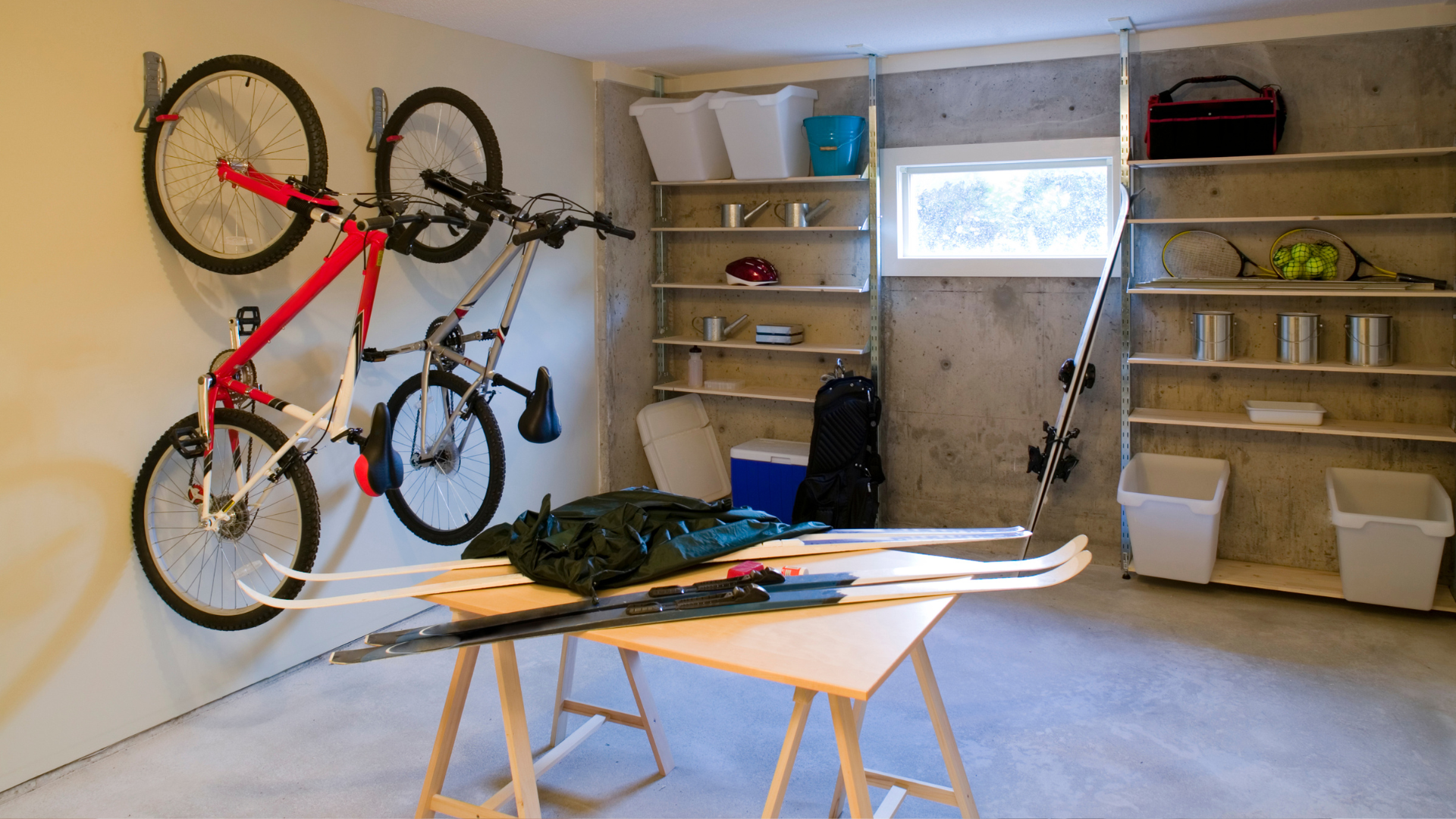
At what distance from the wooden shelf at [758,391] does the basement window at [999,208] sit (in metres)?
0.79

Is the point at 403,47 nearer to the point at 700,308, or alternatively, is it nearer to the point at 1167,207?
the point at 700,308

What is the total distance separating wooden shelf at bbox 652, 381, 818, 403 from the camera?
5.16m

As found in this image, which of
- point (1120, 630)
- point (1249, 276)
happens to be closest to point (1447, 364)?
point (1249, 276)

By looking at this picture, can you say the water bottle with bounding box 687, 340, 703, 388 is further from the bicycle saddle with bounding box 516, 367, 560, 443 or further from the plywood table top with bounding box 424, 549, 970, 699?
the plywood table top with bounding box 424, 549, 970, 699

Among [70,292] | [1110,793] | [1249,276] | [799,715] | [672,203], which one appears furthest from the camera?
[672,203]

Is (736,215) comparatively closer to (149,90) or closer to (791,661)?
(149,90)

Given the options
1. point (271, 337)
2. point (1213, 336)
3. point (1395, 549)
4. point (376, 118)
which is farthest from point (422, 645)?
point (1395, 549)

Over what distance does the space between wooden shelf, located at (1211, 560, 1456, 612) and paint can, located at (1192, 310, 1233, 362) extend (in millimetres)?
917

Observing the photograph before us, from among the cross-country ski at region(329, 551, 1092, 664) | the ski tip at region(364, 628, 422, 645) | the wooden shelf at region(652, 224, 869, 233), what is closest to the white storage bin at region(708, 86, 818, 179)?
the wooden shelf at region(652, 224, 869, 233)

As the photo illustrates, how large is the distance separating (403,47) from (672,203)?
196cm

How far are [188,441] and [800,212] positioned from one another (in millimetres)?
3089

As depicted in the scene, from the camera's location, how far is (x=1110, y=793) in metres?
2.75

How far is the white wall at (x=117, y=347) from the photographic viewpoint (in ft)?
9.37

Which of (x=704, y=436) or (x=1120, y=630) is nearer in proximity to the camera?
(x=1120, y=630)
